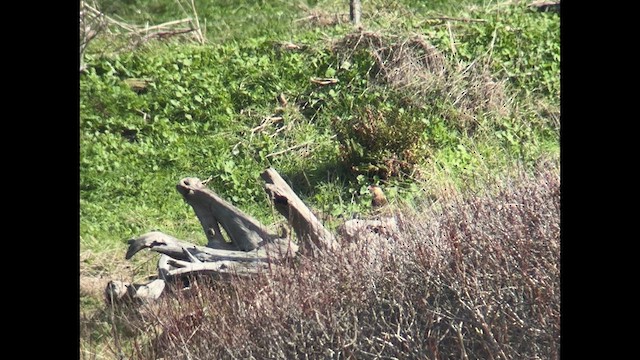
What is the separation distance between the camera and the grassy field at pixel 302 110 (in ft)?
24.7

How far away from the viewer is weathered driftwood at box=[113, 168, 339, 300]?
17.0 feet

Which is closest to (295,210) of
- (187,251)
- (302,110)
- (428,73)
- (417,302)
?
(187,251)

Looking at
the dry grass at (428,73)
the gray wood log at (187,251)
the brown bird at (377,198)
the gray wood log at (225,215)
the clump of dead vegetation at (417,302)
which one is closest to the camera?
the clump of dead vegetation at (417,302)

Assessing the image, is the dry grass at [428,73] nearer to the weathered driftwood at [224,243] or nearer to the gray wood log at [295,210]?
the weathered driftwood at [224,243]

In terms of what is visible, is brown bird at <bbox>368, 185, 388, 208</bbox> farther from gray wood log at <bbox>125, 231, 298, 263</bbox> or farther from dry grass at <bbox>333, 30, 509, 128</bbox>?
gray wood log at <bbox>125, 231, 298, 263</bbox>

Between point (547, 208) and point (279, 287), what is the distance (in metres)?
1.22

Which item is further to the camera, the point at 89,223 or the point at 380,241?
the point at 89,223

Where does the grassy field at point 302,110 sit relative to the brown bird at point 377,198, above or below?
above

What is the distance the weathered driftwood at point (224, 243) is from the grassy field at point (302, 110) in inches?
14.1

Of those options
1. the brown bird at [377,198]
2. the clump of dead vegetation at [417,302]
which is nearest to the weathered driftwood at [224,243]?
the clump of dead vegetation at [417,302]

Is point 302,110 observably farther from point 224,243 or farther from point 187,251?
point 187,251
